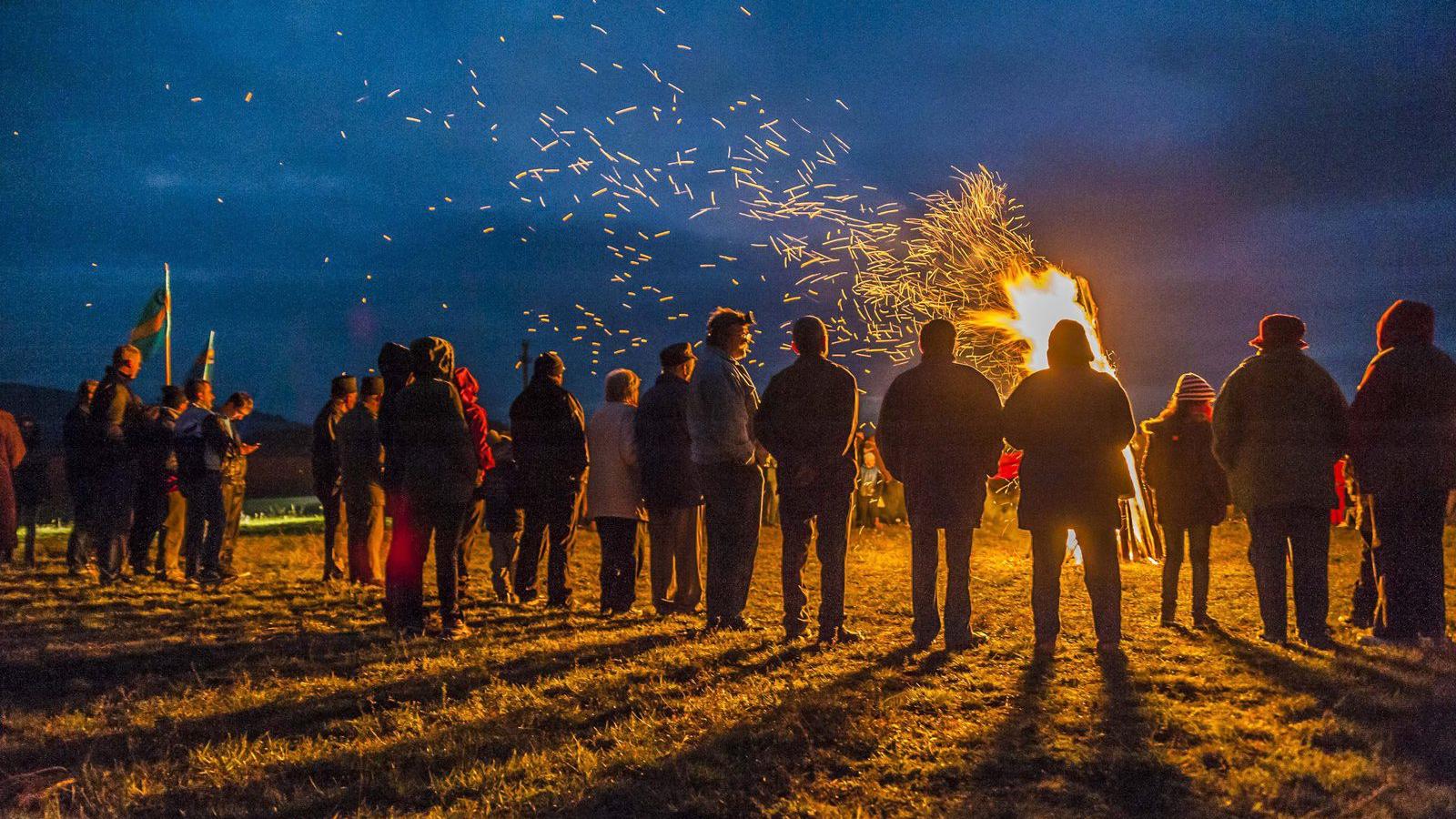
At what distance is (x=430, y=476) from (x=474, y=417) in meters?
1.09

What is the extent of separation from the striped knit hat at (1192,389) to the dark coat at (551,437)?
4566mm

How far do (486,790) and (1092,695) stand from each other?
306cm

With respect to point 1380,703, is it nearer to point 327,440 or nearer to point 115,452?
point 327,440

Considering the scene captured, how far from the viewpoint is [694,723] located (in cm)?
502

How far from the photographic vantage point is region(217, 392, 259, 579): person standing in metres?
10.4

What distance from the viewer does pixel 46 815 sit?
392 centimetres

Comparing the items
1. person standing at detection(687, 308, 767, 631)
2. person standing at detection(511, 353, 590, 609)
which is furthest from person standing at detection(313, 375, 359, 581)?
person standing at detection(687, 308, 767, 631)

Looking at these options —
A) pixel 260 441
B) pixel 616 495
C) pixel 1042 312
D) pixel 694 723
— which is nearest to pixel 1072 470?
pixel 694 723

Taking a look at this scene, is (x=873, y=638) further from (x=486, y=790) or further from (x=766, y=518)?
(x=766, y=518)

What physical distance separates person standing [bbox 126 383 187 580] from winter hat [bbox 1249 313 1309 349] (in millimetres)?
9497

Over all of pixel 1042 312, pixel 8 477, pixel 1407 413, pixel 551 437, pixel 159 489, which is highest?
pixel 1042 312

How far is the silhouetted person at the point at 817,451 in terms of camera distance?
7.11m

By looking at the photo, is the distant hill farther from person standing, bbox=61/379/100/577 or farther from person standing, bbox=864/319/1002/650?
person standing, bbox=864/319/1002/650

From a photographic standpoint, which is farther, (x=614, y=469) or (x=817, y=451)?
(x=614, y=469)
